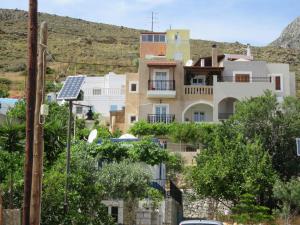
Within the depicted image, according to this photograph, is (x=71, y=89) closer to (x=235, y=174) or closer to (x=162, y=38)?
(x=235, y=174)

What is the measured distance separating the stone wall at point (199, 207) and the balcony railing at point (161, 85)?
19.2m

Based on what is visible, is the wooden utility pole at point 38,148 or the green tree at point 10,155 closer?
the wooden utility pole at point 38,148

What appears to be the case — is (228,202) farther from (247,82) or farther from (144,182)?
(247,82)

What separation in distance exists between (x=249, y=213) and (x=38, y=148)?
1973cm

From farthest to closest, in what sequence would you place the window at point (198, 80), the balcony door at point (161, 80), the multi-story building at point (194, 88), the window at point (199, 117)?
the window at point (198, 80), the window at point (199, 117), the balcony door at point (161, 80), the multi-story building at point (194, 88)

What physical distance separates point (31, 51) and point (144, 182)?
38.1ft

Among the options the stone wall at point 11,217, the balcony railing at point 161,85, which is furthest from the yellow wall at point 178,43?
the stone wall at point 11,217

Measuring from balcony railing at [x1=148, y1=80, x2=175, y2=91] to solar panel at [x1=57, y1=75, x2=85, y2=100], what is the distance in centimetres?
3624

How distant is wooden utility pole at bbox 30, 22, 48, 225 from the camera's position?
49.2ft

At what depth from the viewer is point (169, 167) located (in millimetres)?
41375

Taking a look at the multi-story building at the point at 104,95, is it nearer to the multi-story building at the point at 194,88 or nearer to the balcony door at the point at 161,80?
the multi-story building at the point at 194,88

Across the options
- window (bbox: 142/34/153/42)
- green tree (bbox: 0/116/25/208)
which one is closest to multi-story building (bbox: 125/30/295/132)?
window (bbox: 142/34/153/42)

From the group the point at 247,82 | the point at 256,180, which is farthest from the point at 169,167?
the point at 247,82

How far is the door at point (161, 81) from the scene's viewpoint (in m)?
57.3
